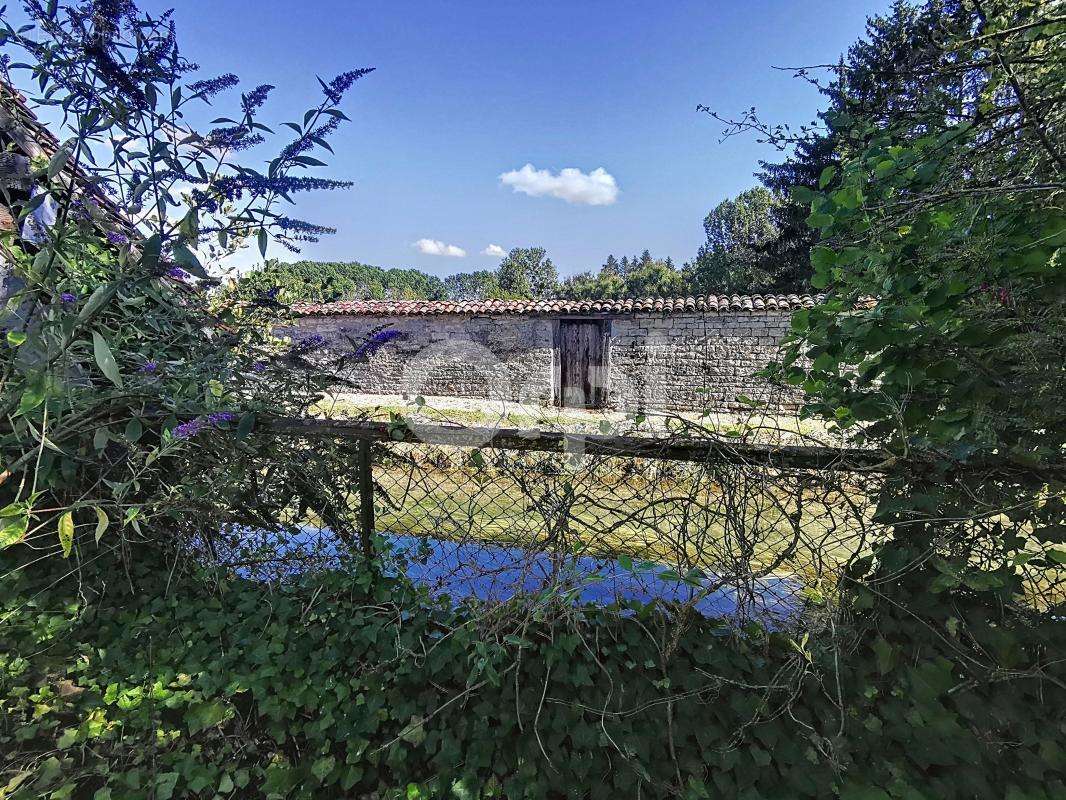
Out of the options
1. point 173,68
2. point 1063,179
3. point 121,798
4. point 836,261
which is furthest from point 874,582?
point 173,68

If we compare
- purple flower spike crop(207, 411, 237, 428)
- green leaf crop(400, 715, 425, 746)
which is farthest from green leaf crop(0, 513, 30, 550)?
green leaf crop(400, 715, 425, 746)

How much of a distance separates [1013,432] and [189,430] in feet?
8.31

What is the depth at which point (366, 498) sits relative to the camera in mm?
1870

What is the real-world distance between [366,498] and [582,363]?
1078 centimetres

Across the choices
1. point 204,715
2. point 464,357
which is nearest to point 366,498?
point 204,715

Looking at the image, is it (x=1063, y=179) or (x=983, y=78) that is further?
(x=983, y=78)

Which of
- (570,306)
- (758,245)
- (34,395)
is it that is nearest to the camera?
(34,395)

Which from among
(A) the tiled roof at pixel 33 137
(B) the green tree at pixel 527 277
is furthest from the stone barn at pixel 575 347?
(B) the green tree at pixel 527 277

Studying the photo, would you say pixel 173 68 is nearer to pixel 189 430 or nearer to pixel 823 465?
pixel 189 430

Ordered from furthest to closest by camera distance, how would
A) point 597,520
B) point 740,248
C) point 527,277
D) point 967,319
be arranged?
point 527,277 → point 740,248 → point 597,520 → point 967,319

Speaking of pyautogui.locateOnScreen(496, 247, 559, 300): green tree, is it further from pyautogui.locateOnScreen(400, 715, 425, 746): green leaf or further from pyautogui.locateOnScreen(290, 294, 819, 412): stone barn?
pyautogui.locateOnScreen(400, 715, 425, 746): green leaf

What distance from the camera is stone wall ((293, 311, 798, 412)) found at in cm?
1095

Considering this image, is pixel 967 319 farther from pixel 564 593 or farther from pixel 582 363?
pixel 582 363

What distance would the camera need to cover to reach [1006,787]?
3.80 feet
